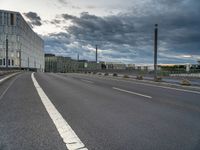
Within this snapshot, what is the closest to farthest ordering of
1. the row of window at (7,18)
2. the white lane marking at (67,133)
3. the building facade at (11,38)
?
1. the white lane marking at (67,133)
2. the building facade at (11,38)
3. the row of window at (7,18)

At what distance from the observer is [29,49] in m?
102

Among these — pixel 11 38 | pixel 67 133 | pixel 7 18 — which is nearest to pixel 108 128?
pixel 67 133

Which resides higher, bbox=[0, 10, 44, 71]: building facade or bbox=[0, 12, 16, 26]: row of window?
bbox=[0, 12, 16, 26]: row of window

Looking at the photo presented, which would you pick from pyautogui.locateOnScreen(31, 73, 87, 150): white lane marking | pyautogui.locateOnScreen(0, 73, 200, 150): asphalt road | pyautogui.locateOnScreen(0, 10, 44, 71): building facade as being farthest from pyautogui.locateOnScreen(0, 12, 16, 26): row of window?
pyautogui.locateOnScreen(31, 73, 87, 150): white lane marking

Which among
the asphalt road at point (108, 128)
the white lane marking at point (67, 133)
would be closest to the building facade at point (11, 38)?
the asphalt road at point (108, 128)

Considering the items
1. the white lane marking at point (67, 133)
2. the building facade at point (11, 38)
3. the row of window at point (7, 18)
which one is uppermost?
the row of window at point (7, 18)

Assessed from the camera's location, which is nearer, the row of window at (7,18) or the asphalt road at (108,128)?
the asphalt road at (108,128)

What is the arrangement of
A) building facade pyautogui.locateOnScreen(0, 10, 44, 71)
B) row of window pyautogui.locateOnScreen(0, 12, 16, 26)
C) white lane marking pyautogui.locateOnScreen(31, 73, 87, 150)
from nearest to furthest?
white lane marking pyautogui.locateOnScreen(31, 73, 87, 150)
building facade pyautogui.locateOnScreen(0, 10, 44, 71)
row of window pyautogui.locateOnScreen(0, 12, 16, 26)

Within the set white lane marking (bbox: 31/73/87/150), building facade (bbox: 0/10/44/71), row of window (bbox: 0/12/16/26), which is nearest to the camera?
white lane marking (bbox: 31/73/87/150)

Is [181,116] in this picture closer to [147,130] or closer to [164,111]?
[164,111]

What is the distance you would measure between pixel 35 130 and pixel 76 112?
2020 millimetres

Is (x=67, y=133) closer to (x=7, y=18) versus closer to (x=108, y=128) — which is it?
(x=108, y=128)

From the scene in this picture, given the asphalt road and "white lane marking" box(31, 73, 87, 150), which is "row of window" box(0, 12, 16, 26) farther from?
"white lane marking" box(31, 73, 87, 150)

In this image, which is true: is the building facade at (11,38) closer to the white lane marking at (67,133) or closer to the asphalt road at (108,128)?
the asphalt road at (108,128)
